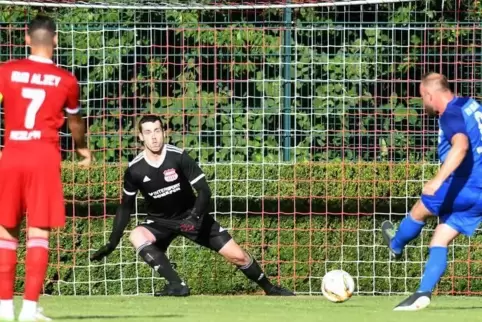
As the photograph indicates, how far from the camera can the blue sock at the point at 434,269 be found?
396 inches

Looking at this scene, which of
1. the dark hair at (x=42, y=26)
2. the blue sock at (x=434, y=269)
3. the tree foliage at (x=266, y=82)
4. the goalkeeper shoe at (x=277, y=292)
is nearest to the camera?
the dark hair at (x=42, y=26)

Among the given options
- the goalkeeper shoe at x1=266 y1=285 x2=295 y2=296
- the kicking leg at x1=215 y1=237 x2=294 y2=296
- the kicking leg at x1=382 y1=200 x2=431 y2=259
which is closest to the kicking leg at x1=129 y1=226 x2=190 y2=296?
the kicking leg at x1=215 y1=237 x2=294 y2=296

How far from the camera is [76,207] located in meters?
14.3

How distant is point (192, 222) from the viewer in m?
12.2

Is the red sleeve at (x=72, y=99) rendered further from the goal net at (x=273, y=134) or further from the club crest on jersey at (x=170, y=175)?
the goal net at (x=273, y=134)

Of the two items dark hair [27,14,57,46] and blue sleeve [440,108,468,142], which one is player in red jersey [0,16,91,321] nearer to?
dark hair [27,14,57,46]

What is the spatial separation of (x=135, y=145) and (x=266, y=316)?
5357 mm

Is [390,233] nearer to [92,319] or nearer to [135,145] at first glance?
[92,319]

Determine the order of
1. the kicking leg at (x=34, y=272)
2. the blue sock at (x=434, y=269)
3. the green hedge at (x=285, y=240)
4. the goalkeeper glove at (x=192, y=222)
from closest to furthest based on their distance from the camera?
the kicking leg at (x=34, y=272) < the blue sock at (x=434, y=269) < the goalkeeper glove at (x=192, y=222) < the green hedge at (x=285, y=240)

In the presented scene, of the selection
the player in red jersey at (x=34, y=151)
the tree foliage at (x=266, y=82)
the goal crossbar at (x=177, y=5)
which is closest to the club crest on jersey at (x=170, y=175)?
the goal crossbar at (x=177, y=5)

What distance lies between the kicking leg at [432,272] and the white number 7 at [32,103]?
3143 mm

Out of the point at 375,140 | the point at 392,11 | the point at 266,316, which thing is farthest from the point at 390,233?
the point at 392,11

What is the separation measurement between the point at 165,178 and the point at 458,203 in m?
3.04

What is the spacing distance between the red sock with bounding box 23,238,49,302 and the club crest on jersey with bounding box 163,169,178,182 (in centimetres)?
369
